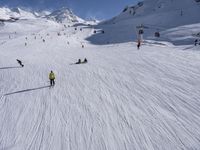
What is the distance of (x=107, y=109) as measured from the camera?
13656mm

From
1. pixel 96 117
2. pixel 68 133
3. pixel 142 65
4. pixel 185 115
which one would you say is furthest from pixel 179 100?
pixel 142 65

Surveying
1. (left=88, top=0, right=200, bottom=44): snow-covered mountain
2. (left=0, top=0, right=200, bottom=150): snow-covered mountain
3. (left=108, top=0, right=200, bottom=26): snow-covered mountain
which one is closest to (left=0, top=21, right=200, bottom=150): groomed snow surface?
(left=0, top=0, right=200, bottom=150): snow-covered mountain

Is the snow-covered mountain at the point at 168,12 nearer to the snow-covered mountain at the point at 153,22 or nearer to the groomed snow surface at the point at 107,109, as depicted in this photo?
the snow-covered mountain at the point at 153,22

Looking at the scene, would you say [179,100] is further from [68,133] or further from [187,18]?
[187,18]

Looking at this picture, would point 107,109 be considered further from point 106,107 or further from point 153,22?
point 153,22

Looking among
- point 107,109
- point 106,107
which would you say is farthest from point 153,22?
point 107,109

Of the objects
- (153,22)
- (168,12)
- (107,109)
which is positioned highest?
(168,12)

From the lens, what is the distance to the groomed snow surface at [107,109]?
410 inches

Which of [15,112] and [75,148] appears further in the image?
[15,112]

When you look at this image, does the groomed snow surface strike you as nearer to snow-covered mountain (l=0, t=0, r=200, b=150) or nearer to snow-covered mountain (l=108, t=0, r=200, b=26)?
snow-covered mountain (l=0, t=0, r=200, b=150)

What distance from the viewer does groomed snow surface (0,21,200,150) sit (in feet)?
34.2

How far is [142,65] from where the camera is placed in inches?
934

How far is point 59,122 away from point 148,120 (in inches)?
206

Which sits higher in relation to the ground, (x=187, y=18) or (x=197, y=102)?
(x=187, y=18)
